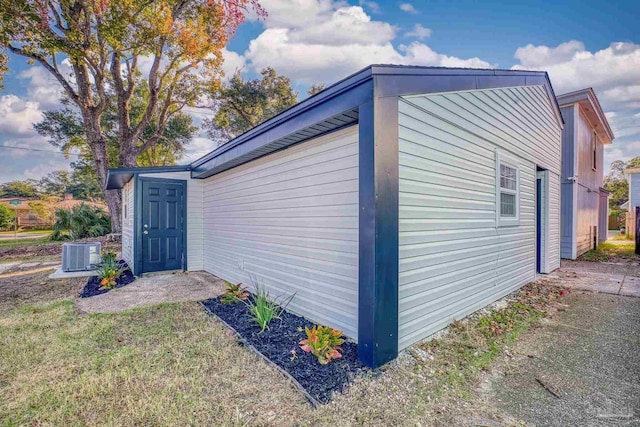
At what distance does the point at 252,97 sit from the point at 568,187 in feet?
45.1

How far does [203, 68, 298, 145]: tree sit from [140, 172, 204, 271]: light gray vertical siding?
882 cm

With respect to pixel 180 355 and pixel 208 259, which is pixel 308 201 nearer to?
pixel 180 355

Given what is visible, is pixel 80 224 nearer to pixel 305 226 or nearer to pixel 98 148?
pixel 98 148

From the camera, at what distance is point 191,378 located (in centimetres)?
248

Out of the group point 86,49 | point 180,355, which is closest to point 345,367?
point 180,355

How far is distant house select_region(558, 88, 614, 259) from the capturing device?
28.0ft

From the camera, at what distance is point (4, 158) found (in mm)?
25500

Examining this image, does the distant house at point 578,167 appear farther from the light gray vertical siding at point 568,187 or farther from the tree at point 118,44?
the tree at point 118,44

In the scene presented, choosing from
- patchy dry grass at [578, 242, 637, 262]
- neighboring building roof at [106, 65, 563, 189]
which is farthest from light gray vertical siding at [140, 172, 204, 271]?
patchy dry grass at [578, 242, 637, 262]

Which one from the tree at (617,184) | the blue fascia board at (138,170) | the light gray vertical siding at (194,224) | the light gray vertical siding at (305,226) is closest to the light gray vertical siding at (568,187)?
the light gray vertical siding at (305,226)

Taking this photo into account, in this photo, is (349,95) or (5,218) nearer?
(349,95)

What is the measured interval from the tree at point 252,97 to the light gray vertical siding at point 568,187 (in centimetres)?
1137

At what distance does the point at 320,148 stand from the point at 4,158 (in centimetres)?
3483

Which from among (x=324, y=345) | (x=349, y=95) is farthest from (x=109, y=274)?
(x=349, y=95)
